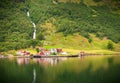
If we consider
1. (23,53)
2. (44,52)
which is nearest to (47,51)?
(44,52)

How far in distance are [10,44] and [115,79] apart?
119036mm

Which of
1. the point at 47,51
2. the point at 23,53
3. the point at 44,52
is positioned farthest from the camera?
the point at 47,51

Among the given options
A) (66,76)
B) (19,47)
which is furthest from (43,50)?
(66,76)

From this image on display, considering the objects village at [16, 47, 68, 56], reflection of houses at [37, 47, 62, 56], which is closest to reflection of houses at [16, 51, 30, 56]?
village at [16, 47, 68, 56]

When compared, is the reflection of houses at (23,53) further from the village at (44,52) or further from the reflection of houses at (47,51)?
the reflection of houses at (47,51)

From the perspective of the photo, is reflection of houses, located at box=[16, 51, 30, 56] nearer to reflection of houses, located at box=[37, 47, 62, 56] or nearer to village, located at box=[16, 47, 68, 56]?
village, located at box=[16, 47, 68, 56]

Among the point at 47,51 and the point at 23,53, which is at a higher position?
the point at 47,51

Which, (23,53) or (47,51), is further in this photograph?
(47,51)

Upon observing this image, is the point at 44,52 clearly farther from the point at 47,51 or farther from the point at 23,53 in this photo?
the point at 23,53

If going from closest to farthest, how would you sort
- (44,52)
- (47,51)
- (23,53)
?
(23,53), (44,52), (47,51)

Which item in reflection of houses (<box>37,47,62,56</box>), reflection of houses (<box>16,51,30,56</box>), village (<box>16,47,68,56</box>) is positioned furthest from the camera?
reflection of houses (<box>37,47,62,56</box>)

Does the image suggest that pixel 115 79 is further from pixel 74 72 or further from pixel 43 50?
pixel 43 50

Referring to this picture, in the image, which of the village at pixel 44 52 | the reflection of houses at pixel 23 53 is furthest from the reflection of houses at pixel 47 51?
the reflection of houses at pixel 23 53

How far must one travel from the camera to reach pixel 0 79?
92.9 m
